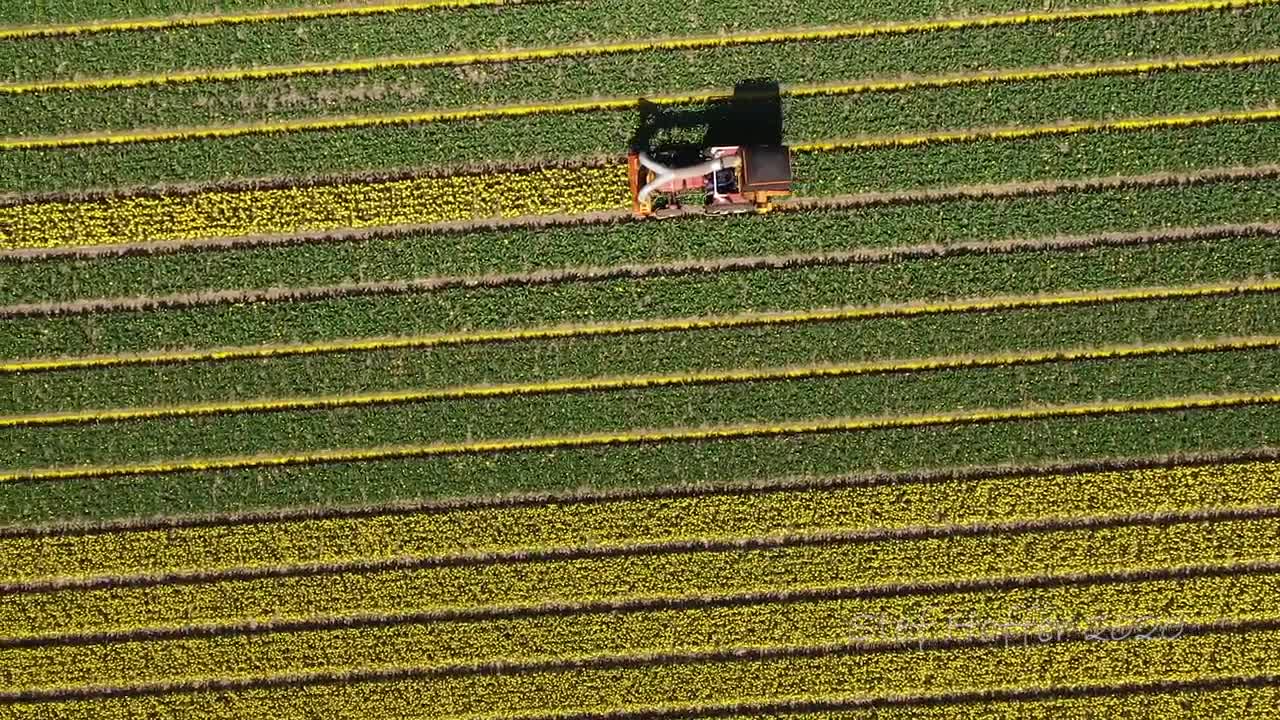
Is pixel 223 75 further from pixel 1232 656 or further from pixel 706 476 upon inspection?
pixel 1232 656

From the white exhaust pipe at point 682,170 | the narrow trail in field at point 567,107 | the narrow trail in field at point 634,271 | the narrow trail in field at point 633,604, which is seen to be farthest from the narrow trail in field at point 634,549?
the narrow trail in field at point 567,107

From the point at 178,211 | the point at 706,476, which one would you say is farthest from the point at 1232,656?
the point at 178,211

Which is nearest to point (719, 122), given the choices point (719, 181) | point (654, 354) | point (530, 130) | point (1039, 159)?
point (719, 181)

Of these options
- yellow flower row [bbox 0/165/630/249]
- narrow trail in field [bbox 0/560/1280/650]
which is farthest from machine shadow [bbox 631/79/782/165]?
narrow trail in field [bbox 0/560/1280/650]

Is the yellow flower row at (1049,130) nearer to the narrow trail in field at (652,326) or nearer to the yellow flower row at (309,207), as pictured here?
the narrow trail in field at (652,326)

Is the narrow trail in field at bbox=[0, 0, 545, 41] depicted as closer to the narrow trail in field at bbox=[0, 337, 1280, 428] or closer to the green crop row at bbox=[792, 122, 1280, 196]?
the green crop row at bbox=[792, 122, 1280, 196]
